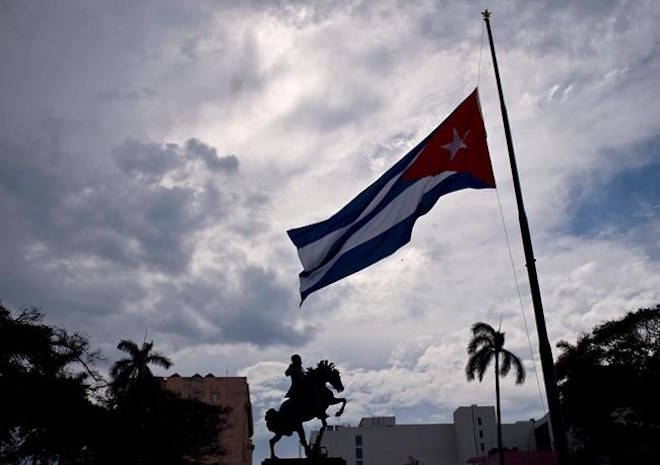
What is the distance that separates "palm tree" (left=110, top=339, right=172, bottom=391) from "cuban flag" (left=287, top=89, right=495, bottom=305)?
4216 centimetres

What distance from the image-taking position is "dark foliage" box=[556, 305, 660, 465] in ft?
129

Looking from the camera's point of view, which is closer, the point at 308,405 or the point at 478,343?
the point at 308,405

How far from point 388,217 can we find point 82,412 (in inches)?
1124

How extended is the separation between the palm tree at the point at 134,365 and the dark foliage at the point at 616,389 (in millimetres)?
31292

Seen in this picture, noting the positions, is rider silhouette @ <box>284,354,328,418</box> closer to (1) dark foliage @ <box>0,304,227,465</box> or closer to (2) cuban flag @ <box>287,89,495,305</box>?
(2) cuban flag @ <box>287,89,495,305</box>

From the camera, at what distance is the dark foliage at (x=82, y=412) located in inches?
1193

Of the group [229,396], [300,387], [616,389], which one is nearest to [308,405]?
[300,387]

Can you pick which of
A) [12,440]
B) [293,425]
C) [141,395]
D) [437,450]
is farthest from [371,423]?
[293,425]

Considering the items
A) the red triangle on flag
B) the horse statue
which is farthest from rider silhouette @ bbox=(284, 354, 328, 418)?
the red triangle on flag

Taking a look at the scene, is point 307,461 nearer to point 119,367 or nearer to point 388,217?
point 388,217

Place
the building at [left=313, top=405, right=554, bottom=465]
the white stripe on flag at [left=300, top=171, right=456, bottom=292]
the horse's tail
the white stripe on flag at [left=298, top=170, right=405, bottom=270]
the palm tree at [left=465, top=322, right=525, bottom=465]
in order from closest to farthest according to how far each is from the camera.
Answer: the white stripe on flag at [left=300, top=171, right=456, bottom=292] → the white stripe on flag at [left=298, top=170, right=405, bottom=270] → the horse's tail → the palm tree at [left=465, top=322, right=525, bottom=465] → the building at [left=313, top=405, right=554, bottom=465]

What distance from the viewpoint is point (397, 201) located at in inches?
542

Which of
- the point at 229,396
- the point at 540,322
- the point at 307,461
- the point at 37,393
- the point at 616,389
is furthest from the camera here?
the point at 229,396

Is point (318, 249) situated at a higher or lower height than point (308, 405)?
higher
